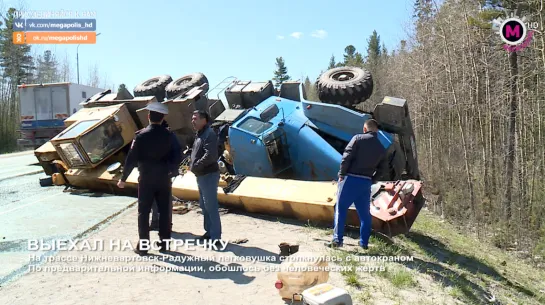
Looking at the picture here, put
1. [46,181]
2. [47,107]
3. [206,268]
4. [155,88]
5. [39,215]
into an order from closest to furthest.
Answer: [206,268]
[39,215]
[46,181]
[155,88]
[47,107]

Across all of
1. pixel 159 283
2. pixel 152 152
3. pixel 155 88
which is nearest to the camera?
pixel 159 283

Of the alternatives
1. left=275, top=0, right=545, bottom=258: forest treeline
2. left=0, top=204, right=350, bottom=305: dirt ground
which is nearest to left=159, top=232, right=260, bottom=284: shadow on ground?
left=0, top=204, right=350, bottom=305: dirt ground

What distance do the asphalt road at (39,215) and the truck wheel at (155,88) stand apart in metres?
3.71

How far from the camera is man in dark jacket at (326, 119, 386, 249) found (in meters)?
5.26

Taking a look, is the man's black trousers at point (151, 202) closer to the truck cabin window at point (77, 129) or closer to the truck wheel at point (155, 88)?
the truck cabin window at point (77, 129)

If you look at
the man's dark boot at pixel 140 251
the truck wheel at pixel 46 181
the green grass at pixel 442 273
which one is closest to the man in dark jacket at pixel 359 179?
the green grass at pixel 442 273

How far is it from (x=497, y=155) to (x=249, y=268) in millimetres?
8374

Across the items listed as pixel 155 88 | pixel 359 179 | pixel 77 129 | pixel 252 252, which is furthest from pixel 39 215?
pixel 155 88

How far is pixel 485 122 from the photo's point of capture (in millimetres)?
10961

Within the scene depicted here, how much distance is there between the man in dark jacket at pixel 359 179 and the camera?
5262 millimetres

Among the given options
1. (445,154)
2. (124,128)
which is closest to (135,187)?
(124,128)

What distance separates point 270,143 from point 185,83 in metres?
4.40

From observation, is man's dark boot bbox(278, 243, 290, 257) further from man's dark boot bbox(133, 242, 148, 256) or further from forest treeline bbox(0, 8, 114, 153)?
forest treeline bbox(0, 8, 114, 153)

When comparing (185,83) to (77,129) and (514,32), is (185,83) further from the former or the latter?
(514,32)
